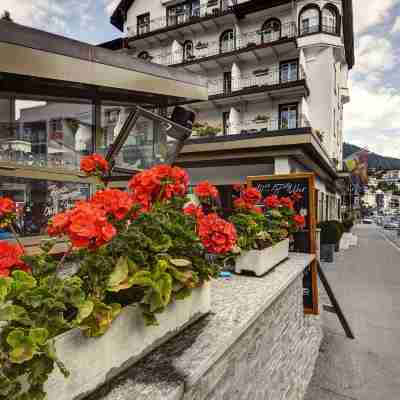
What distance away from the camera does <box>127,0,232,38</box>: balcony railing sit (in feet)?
60.6

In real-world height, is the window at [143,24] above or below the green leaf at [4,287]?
above

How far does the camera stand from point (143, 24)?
21281mm

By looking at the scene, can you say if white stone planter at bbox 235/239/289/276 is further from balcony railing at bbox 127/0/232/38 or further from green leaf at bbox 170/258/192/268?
balcony railing at bbox 127/0/232/38

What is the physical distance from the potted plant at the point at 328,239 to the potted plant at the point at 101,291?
1203 cm

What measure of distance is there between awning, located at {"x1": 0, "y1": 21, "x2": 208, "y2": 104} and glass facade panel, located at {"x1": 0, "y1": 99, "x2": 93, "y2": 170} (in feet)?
0.91

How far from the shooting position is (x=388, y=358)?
4688mm

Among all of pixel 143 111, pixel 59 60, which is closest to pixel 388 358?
pixel 143 111

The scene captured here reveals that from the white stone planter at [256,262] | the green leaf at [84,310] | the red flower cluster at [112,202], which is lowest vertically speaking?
the white stone planter at [256,262]

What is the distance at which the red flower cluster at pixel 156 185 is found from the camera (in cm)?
148

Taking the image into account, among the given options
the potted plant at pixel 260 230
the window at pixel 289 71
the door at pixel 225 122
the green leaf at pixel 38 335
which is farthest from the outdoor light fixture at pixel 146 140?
the window at pixel 289 71

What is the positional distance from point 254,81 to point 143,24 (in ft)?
31.6

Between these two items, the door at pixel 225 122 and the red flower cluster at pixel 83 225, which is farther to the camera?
the door at pixel 225 122

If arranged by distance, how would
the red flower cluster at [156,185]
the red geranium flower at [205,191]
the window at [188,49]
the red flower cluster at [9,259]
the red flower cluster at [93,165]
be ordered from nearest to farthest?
the red flower cluster at [9,259], the red flower cluster at [156,185], the red flower cluster at [93,165], the red geranium flower at [205,191], the window at [188,49]

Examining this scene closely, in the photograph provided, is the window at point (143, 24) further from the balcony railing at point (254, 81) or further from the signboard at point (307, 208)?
the signboard at point (307, 208)
